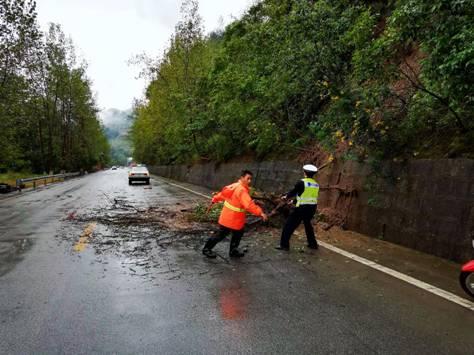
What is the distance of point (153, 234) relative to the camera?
8.66m

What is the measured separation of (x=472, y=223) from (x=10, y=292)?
6749mm

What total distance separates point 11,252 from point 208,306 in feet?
14.9

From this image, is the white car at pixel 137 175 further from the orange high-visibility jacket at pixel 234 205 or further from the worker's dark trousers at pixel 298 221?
the orange high-visibility jacket at pixel 234 205

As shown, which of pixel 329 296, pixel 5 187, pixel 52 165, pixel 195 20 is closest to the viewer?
pixel 329 296

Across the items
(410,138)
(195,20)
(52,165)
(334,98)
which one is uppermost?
(195,20)

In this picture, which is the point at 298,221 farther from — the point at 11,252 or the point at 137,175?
the point at 137,175

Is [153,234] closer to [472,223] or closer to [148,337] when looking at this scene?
[148,337]

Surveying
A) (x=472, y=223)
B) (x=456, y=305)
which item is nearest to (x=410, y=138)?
(x=472, y=223)

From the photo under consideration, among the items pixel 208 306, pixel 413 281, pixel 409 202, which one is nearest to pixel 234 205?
pixel 208 306

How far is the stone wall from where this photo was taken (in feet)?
20.8

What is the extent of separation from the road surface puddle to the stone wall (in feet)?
22.8

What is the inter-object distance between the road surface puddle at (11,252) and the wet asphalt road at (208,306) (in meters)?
0.02

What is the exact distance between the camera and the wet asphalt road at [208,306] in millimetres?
3420

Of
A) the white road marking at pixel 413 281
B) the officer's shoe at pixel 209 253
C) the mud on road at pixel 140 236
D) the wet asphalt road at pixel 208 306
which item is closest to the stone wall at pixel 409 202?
the white road marking at pixel 413 281
